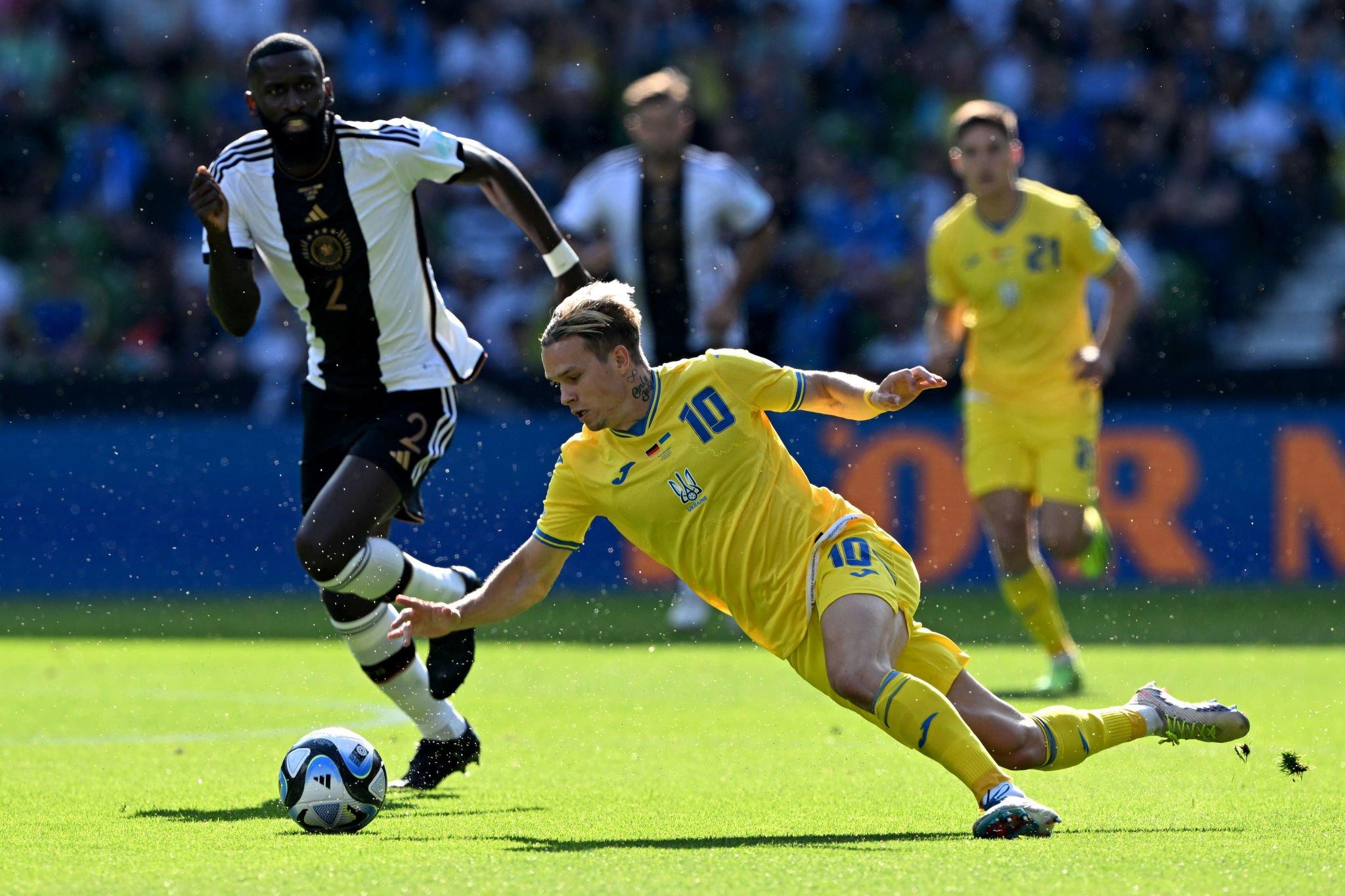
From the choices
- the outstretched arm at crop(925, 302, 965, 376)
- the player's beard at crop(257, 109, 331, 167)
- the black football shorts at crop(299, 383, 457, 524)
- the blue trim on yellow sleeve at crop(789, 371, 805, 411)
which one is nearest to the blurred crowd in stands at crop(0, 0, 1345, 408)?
the outstretched arm at crop(925, 302, 965, 376)

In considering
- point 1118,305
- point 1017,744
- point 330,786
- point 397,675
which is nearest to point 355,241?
point 397,675

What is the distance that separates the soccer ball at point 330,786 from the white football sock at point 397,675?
0.98 m

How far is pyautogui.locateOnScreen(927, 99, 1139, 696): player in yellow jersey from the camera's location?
9.23 meters

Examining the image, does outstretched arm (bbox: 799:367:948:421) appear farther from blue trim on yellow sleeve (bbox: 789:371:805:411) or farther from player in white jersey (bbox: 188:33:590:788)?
player in white jersey (bbox: 188:33:590:788)

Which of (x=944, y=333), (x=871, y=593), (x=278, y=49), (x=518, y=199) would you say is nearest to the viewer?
(x=871, y=593)

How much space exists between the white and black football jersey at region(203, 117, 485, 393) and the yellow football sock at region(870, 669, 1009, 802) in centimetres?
253

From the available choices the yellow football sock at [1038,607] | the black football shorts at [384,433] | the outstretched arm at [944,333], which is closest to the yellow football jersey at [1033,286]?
the outstretched arm at [944,333]

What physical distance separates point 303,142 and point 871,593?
2.73 m

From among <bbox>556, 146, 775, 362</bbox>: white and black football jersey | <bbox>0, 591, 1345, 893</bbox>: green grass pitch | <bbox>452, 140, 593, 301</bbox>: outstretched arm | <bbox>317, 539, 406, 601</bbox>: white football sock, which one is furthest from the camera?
<bbox>556, 146, 775, 362</bbox>: white and black football jersey

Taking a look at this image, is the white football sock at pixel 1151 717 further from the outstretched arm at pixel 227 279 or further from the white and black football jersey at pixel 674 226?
the white and black football jersey at pixel 674 226

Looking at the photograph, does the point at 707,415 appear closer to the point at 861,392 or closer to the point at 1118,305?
the point at 861,392

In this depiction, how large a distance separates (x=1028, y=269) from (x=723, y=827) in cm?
476

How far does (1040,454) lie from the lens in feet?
30.8

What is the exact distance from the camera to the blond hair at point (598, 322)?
209 inches
